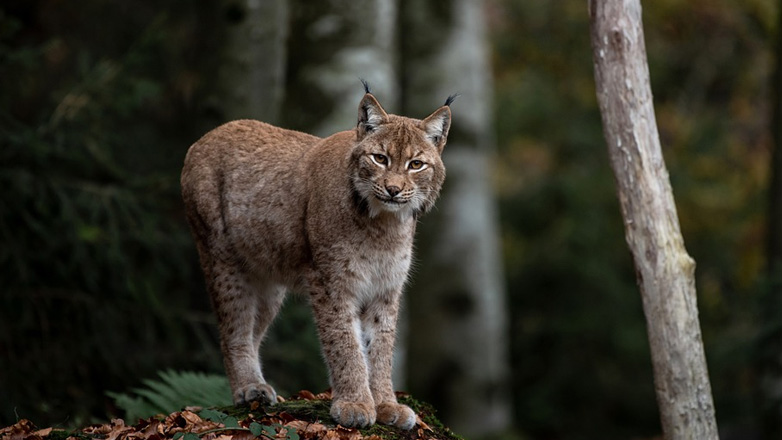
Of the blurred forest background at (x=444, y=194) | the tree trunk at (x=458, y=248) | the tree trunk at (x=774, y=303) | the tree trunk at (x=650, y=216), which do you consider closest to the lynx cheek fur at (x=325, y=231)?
the blurred forest background at (x=444, y=194)

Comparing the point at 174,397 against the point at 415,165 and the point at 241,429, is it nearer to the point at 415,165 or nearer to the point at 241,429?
the point at 241,429

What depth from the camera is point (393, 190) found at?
536 cm

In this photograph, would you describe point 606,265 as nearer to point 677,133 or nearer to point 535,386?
point 535,386

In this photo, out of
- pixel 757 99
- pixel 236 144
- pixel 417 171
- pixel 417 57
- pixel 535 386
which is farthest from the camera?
pixel 757 99

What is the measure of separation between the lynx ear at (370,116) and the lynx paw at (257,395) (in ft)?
5.23

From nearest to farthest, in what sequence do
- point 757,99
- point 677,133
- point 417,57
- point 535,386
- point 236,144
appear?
point 236,144, point 417,57, point 535,386, point 677,133, point 757,99

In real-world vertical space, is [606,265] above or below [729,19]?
below

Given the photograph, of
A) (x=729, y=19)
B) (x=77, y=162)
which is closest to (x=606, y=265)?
(x=729, y=19)

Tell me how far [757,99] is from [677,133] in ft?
8.66

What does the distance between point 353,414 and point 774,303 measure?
19.4ft

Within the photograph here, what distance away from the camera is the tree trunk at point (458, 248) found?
49.5 feet

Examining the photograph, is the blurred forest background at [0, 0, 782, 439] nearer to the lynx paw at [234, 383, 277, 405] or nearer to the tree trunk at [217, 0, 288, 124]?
the tree trunk at [217, 0, 288, 124]

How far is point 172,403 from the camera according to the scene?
6.63 m

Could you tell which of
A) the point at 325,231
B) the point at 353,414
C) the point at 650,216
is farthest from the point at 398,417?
the point at 650,216
